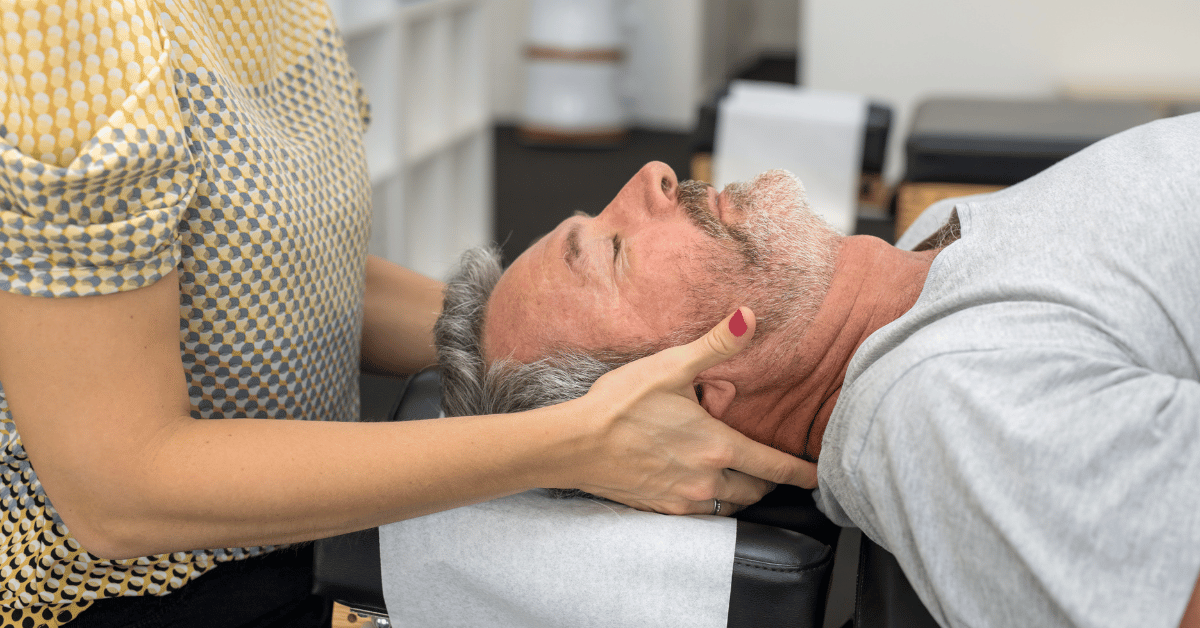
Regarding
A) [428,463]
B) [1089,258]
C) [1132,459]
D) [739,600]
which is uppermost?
[1089,258]

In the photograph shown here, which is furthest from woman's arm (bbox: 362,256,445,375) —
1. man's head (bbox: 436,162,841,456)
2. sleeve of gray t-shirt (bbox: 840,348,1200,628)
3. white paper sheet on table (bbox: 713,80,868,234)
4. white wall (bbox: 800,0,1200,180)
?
white wall (bbox: 800,0,1200,180)

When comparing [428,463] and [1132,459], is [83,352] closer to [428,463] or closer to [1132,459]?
[428,463]

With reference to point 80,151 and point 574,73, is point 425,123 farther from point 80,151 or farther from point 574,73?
point 80,151

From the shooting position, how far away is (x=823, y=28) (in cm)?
368

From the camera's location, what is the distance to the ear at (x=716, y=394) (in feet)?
3.49

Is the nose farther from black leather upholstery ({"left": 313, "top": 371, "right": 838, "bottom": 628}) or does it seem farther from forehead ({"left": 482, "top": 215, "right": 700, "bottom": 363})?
black leather upholstery ({"left": 313, "top": 371, "right": 838, "bottom": 628})

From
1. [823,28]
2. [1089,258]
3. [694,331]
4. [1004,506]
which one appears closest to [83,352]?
[694,331]

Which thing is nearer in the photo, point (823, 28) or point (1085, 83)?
point (1085, 83)

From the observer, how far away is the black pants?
107 cm

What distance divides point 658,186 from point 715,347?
30 cm

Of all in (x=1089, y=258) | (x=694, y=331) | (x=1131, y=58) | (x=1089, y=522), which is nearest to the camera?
(x=1089, y=522)

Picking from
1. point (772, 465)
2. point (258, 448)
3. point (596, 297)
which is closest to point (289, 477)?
point (258, 448)

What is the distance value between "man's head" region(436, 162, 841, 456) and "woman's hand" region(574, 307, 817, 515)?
8 centimetres

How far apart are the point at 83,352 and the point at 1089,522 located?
87cm
